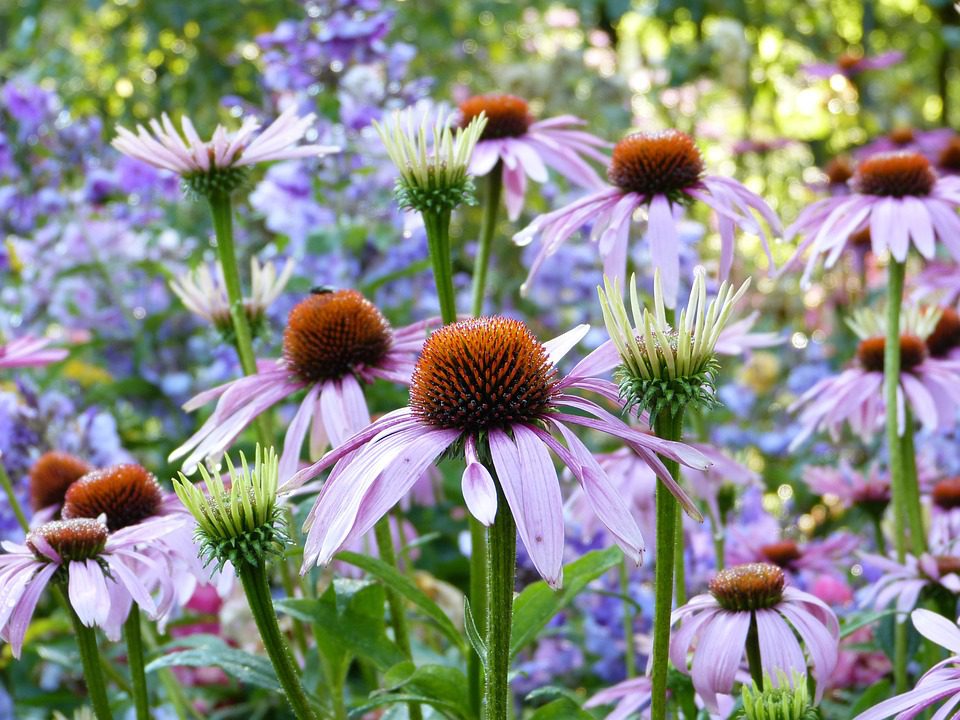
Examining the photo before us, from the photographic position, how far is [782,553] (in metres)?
1.57

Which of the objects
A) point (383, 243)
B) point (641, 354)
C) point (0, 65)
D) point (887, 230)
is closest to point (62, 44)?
point (0, 65)

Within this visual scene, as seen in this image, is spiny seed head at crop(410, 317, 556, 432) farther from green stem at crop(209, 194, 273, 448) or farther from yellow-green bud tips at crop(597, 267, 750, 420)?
green stem at crop(209, 194, 273, 448)

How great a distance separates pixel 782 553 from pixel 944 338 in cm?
52

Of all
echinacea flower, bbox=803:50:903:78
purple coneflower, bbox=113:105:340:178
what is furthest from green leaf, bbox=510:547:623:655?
echinacea flower, bbox=803:50:903:78

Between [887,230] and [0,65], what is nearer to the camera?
[887,230]

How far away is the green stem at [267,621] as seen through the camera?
2.87 ft

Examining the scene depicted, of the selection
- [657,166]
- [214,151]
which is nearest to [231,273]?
[214,151]

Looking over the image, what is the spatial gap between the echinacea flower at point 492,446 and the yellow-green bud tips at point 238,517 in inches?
1.0

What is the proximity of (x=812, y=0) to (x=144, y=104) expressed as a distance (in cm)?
→ 347

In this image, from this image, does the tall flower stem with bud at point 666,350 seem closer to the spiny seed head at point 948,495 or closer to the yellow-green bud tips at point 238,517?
the yellow-green bud tips at point 238,517

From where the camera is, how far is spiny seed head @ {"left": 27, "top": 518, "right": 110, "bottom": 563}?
104 cm

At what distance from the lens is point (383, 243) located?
2398 mm

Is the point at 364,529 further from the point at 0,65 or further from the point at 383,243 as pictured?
the point at 0,65

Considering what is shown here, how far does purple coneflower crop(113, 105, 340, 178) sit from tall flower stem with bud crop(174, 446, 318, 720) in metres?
0.47
